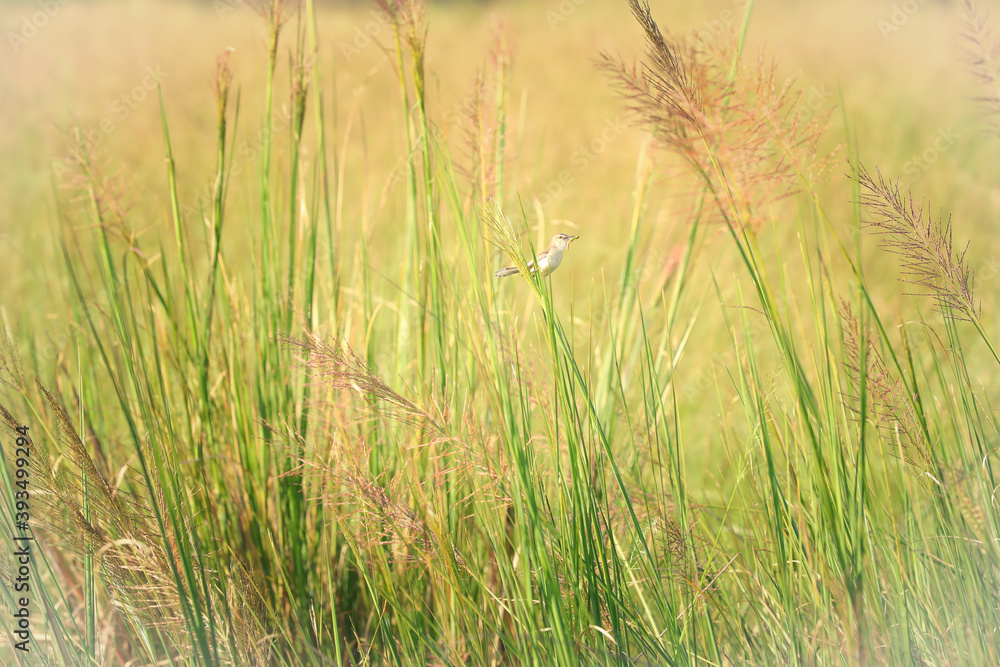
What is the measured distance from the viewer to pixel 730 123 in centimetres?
63

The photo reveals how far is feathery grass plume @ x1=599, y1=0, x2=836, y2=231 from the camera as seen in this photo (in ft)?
1.80

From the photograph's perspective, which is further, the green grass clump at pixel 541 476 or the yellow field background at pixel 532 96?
the yellow field background at pixel 532 96

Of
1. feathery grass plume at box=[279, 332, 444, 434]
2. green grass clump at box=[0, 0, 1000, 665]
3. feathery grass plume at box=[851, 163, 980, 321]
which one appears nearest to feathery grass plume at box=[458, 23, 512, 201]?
green grass clump at box=[0, 0, 1000, 665]

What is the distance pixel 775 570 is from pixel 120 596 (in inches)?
29.0

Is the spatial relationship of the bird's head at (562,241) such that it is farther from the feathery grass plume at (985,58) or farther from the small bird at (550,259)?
the feathery grass plume at (985,58)

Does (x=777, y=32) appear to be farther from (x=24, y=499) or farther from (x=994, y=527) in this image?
(x=24, y=499)

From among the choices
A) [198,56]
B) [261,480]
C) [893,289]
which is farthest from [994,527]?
[198,56]

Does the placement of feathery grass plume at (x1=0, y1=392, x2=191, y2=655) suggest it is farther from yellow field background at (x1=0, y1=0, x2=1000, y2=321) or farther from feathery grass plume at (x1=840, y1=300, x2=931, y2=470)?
yellow field background at (x1=0, y1=0, x2=1000, y2=321)

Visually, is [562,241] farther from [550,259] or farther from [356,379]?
[356,379]

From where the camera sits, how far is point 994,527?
66 cm

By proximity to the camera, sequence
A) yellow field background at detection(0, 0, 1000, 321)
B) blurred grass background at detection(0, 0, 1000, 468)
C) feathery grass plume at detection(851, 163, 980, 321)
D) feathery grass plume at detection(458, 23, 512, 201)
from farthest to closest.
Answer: yellow field background at detection(0, 0, 1000, 321), blurred grass background at detection(0, 0, 1000, 468), feathery grass plume at detection(458, 23, 512, 201), feathery grass plume at detection(851, 163, 980, 321)

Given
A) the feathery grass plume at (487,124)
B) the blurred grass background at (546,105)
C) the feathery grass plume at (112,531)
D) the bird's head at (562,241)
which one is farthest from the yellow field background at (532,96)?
the feathery grass plume at (112,531)

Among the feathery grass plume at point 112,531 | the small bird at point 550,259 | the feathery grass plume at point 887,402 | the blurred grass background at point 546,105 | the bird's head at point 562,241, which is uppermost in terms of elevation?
the blurred grass background at point 546,105

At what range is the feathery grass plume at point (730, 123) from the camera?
21.6 inches
